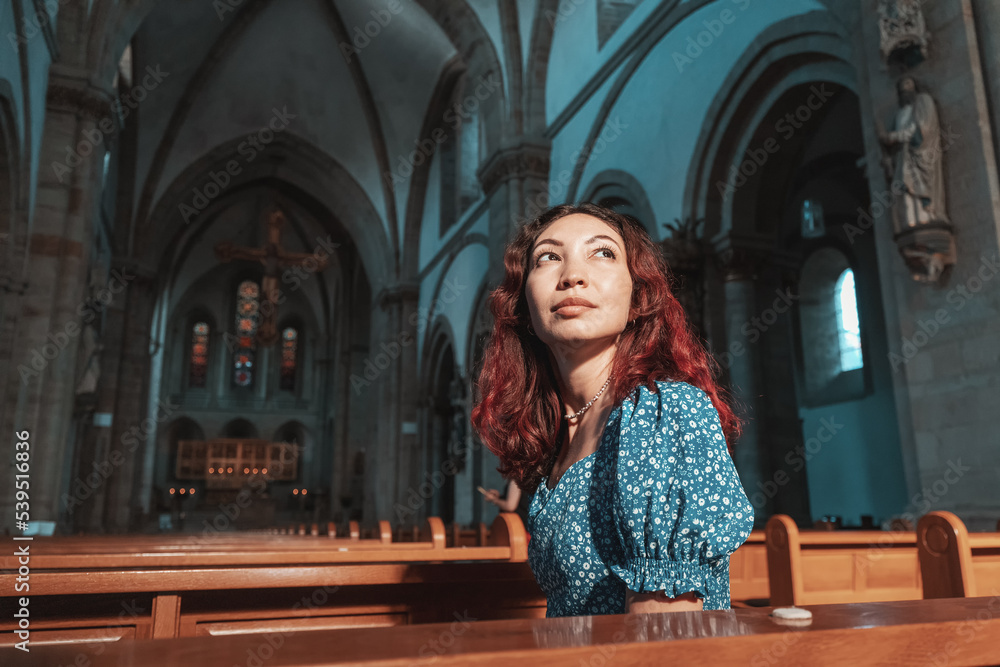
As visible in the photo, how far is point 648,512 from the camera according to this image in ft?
3.92

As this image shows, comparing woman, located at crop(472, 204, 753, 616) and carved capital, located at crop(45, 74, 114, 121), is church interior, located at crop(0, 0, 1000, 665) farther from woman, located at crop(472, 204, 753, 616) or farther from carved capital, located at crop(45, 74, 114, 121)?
woman, located at crop(472, 204, 753, 616)

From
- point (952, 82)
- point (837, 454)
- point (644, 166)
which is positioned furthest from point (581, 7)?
point (837, 454)

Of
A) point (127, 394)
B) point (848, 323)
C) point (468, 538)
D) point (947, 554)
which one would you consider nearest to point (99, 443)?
point (127, 394)

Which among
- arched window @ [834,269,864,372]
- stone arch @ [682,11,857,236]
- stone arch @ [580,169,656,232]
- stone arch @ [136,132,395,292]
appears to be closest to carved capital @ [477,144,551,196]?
stone arch @ [580,169,656,232]

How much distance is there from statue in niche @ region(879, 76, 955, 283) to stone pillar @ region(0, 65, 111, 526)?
334 inches

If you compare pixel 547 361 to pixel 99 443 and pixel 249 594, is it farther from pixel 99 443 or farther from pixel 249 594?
pixel 99 443

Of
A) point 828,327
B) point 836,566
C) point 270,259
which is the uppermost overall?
point 270,259

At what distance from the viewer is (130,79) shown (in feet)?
52.6

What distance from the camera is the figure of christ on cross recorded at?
16.2m

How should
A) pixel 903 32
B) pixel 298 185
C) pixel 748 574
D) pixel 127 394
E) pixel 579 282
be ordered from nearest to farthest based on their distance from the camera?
pixel 579 282
pixel 748 574
pixel 903 32
pixel 127 394
pixel 298 185

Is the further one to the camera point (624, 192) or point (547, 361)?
point (624, 192)

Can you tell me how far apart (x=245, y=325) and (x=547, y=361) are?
3249 cm

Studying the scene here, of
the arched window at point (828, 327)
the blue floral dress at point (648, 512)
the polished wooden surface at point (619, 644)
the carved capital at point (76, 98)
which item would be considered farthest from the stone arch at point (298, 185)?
the polished wooden surface at point (619, 644)

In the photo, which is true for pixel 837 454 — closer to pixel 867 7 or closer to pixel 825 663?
pixel 867 7
